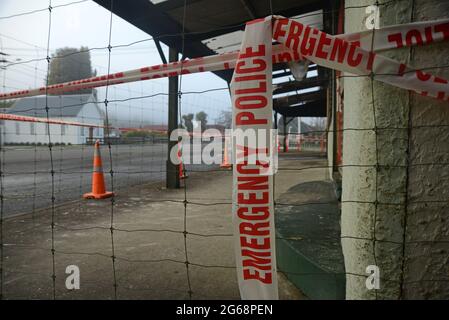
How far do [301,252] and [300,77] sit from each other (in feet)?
4.24

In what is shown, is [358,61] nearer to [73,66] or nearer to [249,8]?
[249,8]

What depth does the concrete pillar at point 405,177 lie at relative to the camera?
4.14 feet

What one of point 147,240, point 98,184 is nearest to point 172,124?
point 98,184

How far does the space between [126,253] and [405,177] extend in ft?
8.71

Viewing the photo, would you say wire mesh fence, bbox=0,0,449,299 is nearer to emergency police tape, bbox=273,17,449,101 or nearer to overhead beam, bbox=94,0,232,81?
emergency police tape, bbox=273,17,449,101

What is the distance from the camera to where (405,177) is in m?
1.31

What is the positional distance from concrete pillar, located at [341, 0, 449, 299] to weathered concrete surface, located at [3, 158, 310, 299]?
2.86 ft

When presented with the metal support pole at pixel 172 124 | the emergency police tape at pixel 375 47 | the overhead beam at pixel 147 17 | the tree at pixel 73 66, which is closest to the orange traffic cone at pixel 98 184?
the metal support pole at pixel 172 124

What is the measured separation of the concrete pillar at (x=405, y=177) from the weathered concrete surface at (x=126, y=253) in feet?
2.86

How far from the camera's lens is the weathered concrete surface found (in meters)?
2.24

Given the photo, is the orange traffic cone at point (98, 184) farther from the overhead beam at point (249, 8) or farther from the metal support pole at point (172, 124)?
the overhead beam at point (249, 8)
